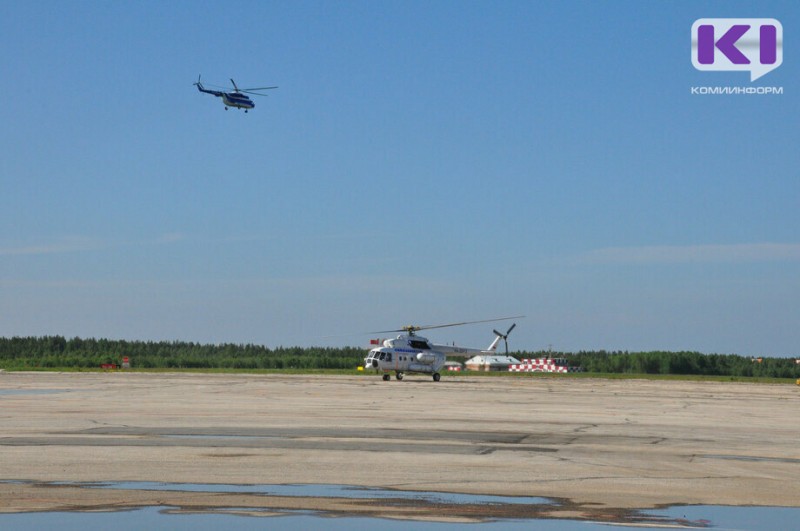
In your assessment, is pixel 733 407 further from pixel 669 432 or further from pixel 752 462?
pixel 752 462

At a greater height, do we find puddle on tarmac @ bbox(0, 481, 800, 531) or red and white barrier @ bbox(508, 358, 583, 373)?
red and white barrier @ bbox(508, 358, 583, 373)

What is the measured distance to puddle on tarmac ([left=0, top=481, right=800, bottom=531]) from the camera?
11.3 m

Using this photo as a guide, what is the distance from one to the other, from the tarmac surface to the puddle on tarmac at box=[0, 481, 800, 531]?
0.26 meters

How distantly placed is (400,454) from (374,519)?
6.24 m

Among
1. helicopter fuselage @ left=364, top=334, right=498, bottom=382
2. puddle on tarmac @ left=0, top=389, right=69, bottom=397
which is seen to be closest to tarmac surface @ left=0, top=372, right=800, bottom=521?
puddle on tarmac @ left=0, top=389, right=69, bottom=397

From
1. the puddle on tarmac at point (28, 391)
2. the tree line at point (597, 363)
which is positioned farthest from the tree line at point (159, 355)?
the puddle on tarmac at point (28, 391)

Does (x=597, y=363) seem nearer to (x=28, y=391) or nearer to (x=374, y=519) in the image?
(x=28, y=391)

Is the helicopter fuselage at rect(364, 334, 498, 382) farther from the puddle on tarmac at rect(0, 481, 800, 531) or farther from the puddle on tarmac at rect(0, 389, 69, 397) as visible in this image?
the puddle on tarmac at rect(0, 481, 800, 531)

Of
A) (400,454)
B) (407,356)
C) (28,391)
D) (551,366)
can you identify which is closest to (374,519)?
(400,454)

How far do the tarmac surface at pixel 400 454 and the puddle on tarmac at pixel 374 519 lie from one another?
0.26 metres

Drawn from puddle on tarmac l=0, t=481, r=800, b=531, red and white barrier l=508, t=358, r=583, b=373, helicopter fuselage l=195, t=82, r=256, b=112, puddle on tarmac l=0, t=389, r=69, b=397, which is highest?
helicopter fuselage l=195, t=82, r=256, b=112

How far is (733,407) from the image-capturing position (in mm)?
36500

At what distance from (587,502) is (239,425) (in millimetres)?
12693

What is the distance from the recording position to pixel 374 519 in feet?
38.6
